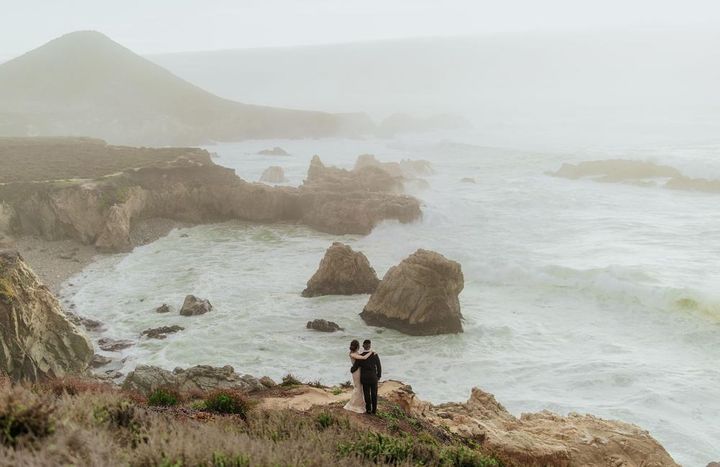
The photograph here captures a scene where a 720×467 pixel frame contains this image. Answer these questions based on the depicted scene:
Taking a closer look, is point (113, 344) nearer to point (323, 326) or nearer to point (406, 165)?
point (323, 326)

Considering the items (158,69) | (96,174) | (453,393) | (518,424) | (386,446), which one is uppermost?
(158,69)

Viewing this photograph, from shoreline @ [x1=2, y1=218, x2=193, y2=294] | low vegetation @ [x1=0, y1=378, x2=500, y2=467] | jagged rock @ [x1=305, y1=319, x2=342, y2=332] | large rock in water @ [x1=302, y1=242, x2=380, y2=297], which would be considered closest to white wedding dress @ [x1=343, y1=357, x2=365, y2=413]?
low vegetation @ [x1=0, y1=378, x2=500, y2=467]

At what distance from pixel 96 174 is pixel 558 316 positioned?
3553 centimetres

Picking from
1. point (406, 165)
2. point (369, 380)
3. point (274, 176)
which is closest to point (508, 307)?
point (369, 380)

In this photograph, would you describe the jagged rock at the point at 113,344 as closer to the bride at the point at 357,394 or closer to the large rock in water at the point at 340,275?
the large rock in water at the point at 340,275

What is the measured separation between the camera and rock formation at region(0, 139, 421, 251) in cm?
3703

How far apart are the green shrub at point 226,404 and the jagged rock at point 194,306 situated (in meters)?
14.4

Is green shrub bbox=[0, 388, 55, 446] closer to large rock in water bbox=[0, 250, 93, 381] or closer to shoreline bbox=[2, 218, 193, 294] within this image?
large rock in water bbox=[0, 250, 93, 381]

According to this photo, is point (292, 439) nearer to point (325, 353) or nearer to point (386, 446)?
point (386, 446)

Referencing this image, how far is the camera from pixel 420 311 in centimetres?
2445

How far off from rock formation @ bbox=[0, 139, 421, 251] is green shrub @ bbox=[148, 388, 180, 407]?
26537 millimetres

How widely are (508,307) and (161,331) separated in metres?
17.0

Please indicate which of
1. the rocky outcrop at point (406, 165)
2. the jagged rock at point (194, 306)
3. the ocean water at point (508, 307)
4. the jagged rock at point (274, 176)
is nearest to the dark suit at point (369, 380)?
the ocean water at point (508, 307)

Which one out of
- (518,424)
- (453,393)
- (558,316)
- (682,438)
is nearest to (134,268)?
(453,393)
